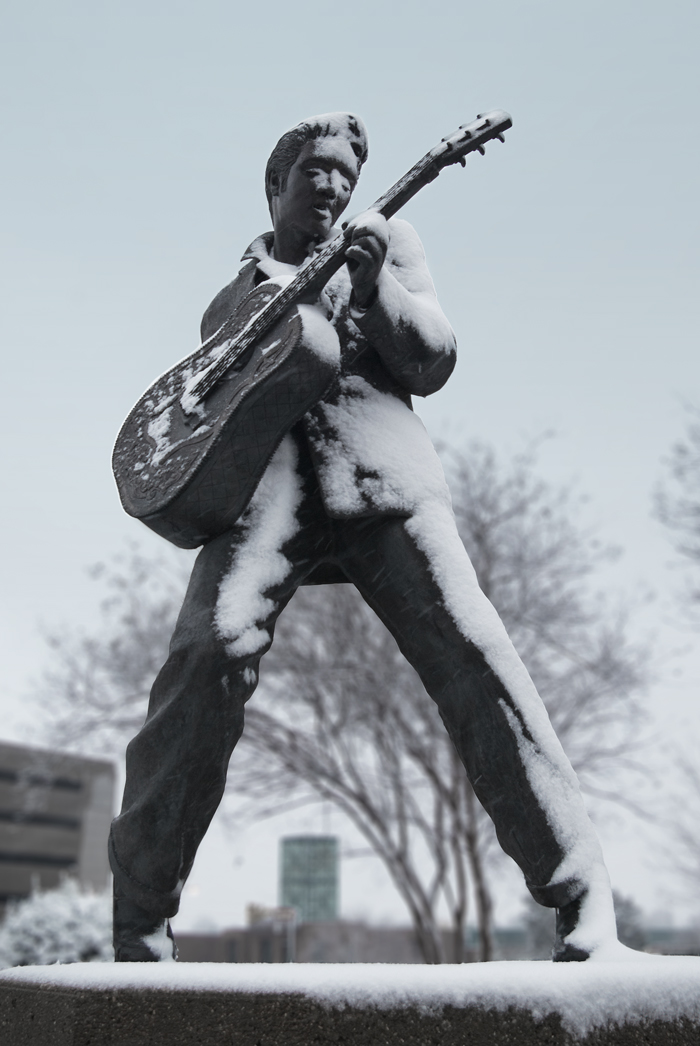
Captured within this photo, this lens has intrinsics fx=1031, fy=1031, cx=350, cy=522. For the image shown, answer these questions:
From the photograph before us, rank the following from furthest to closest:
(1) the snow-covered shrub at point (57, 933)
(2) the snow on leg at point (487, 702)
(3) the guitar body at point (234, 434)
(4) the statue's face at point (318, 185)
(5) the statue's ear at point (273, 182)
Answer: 1. (1) the snow-covered shrub at point (57, 933)
2. (5) the statue's ear at point (273, 182)
3. (4) the statue's face at point (318, 185)
4. (3) the guitar body at point (234, 434)
5. (2) the snow on leg at point (487, 702)

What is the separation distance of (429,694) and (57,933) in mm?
21676

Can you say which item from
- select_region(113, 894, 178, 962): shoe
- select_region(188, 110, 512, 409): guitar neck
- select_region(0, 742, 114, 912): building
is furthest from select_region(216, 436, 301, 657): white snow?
select_region(0, 742, 114, 912): building

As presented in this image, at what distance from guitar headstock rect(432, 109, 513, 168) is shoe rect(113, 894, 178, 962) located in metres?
2.03

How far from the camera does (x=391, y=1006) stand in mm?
1701

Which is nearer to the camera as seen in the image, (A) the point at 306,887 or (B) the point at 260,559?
(B) the point at 260,559

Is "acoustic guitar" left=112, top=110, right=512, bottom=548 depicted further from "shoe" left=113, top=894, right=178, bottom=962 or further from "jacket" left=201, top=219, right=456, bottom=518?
"shoe" left=113, top=894, right=178, bottom=962

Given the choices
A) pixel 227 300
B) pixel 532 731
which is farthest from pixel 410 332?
pixel 532 731

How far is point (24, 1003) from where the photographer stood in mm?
2033

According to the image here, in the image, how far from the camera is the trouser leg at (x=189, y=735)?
2.41 m

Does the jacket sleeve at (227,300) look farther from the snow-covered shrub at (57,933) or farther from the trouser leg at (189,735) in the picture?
the snow-covered shrub at (57,933)

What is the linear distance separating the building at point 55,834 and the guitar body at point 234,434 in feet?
174

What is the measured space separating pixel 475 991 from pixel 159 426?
1669 millimetres

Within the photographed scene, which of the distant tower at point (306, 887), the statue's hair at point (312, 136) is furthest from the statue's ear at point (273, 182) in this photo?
the distant tower at point (306, 887)

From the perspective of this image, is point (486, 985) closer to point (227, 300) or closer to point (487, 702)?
point (487, 702)
